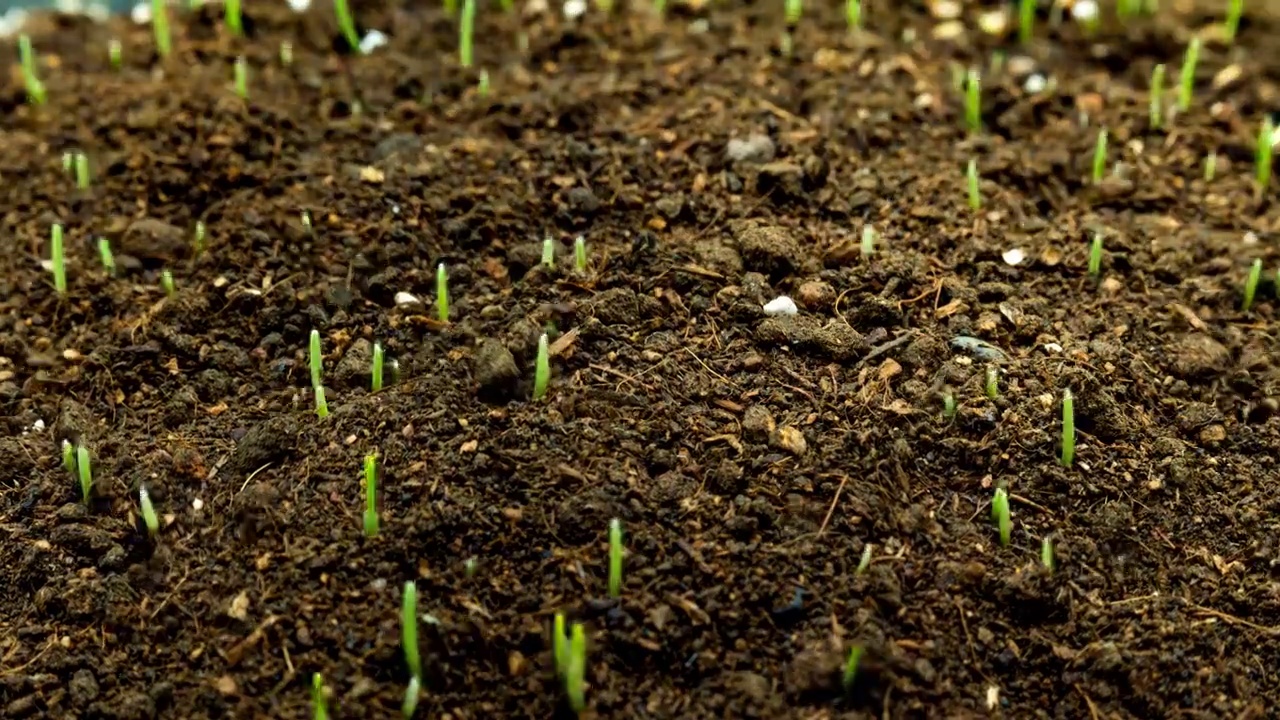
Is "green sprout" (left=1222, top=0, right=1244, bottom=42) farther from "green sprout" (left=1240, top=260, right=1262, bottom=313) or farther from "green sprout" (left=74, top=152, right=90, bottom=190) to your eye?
"green sprout" (left=74, top=152, right=90, bottom=190)

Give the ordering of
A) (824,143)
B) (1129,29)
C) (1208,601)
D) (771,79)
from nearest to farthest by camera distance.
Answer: (1208,601), (824,143), (771,79), (1129,29)

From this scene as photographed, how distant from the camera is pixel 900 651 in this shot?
1.49 metres

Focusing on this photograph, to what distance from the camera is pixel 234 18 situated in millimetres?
2553

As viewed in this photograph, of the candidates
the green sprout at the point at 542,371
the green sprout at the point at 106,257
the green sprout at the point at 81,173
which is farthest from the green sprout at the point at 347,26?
the green sprout at the point at 542,371

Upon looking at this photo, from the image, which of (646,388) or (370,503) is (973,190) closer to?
(646,388)

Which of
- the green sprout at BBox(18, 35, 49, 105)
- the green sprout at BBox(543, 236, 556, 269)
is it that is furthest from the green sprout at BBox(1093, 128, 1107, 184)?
the green sprout at BBox(18, 35, 49, 105)

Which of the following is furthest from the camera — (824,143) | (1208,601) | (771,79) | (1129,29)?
(1129,29)

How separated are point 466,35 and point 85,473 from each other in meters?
1.10

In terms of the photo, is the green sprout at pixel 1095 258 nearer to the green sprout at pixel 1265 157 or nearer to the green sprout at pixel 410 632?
the green sprout at pixel 1265 157

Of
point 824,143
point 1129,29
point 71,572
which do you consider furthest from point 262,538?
point 1129,29

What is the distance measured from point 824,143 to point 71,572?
1296mm

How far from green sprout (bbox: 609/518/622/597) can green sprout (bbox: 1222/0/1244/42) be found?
6.00 feet

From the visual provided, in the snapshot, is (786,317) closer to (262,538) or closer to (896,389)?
(896,389)

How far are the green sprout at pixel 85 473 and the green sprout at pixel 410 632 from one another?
0.49m
